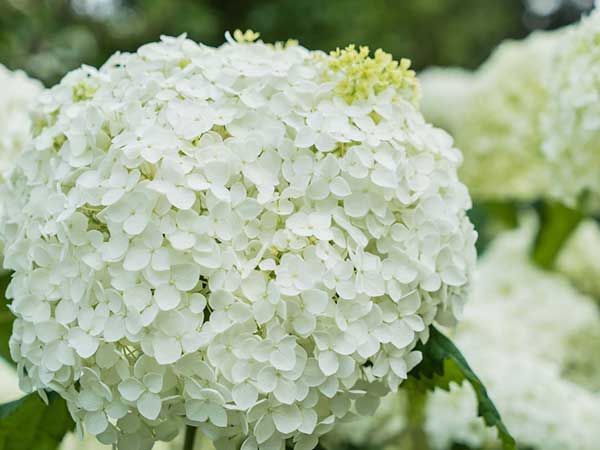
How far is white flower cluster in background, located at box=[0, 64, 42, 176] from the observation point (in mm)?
1518

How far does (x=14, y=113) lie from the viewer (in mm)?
1588

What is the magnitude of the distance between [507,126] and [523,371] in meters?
Answer: 0.93

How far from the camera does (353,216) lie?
1.02 m

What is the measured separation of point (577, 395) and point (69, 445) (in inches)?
37.8

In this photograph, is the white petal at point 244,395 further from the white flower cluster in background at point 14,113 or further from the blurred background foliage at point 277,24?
the blurred background foliage at point 277,24

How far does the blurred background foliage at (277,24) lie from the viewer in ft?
11.7

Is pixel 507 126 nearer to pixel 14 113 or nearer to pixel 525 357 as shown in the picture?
pixel 525 357

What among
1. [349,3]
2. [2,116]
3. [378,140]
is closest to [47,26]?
[2,116]

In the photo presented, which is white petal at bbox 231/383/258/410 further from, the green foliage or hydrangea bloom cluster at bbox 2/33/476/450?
the green foliage

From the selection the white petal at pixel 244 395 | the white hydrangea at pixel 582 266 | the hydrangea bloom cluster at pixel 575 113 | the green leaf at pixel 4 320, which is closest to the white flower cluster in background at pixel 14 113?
the green leaf at pixel 4 320

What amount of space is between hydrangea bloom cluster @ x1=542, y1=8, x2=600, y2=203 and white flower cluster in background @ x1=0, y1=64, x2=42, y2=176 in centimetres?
91

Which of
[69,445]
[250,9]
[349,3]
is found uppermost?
[69,445]

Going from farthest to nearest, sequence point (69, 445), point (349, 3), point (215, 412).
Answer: point (349, 3), point (69, 445), point (215, 412)

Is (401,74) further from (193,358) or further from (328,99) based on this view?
(193,358)
